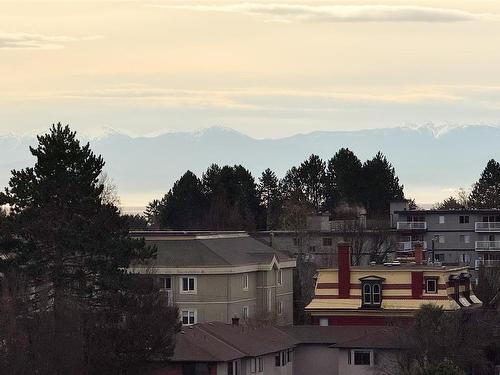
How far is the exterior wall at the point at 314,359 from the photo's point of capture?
98875 mm

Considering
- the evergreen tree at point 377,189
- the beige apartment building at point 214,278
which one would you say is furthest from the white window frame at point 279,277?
the evergreen tree at point 377,189

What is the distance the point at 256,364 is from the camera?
92812 millimetres

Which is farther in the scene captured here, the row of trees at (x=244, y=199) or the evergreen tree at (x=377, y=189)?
the evergreen tree at (x=377, y=189)

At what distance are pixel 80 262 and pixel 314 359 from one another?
16.6m

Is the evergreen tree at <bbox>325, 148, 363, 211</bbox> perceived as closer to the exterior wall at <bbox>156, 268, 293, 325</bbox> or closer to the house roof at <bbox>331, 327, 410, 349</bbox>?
the exterior wall at <bbox>156, 268, 293, 325</bbox>

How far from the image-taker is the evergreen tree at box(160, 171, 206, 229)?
190 m

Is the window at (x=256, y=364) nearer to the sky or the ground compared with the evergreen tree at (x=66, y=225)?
nearer to the ground

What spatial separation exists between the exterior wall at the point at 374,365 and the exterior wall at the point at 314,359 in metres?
2.15

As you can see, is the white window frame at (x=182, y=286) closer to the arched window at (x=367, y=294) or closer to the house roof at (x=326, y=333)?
the arched window at (x=367, y=294)

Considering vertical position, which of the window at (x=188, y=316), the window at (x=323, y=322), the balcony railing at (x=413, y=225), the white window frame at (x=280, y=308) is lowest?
the window at (x=323, y=322)

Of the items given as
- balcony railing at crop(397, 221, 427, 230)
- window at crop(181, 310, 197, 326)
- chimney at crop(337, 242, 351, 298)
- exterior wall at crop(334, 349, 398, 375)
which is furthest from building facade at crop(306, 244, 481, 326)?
balcony railing at crop(397, 221, 427, 230)

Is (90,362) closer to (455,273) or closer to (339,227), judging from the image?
(455,273)

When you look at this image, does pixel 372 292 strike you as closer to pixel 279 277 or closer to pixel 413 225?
pixel 279 277

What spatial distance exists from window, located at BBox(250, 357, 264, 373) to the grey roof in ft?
64.5
